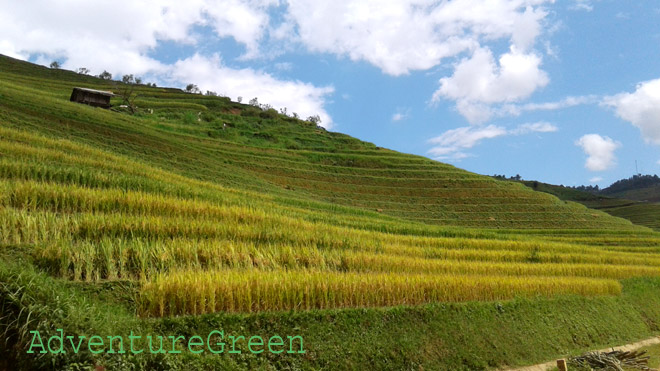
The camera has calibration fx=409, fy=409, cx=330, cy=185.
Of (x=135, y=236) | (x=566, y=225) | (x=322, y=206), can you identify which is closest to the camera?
(x=135, y=236)

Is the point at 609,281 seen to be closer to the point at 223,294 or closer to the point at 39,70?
the point at 223,294

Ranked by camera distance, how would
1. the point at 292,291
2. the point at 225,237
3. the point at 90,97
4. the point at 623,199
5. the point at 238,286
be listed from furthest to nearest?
the point at 623,199
the point at 90,97
the point at 225,237
the point at 292,291
the point at 238,286

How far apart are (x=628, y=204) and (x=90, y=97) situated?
9408 centimetres

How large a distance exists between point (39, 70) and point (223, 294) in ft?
274

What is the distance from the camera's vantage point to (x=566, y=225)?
1469 inches

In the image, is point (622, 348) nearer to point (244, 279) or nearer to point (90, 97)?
point (244, 279)

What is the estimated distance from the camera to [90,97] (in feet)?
121

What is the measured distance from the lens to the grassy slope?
6330 cm

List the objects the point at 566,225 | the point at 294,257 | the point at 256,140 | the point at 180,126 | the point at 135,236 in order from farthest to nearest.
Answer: the point at 256,140 → the point at 180,126 → the point at 566,225 → the point at 294,257 → the point at 135,236

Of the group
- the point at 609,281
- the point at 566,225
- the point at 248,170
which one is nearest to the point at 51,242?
the point at 609,281

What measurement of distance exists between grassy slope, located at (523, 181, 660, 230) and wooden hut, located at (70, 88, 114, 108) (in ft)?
226

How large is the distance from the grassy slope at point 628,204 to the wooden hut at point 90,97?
226 feet

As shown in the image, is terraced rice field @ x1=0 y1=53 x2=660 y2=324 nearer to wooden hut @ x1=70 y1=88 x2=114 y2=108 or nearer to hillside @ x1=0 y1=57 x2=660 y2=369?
hillside @ x1=0 y1=57 x2=660 y2=369

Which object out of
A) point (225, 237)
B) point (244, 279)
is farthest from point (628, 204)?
point (244, 279)
